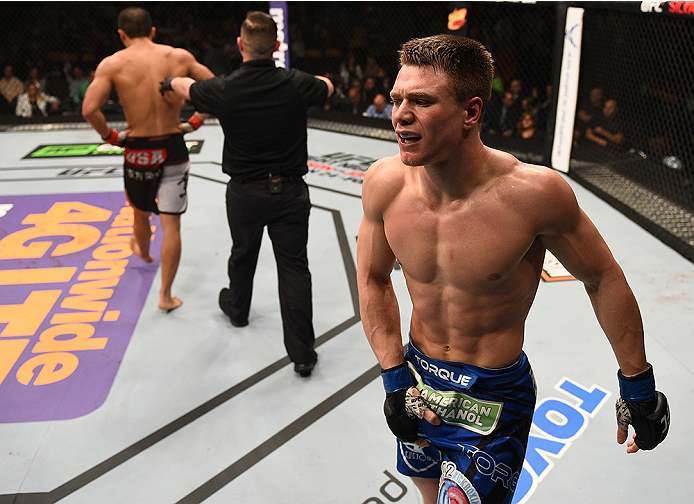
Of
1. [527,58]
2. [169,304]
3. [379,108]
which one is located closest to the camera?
[169,304]

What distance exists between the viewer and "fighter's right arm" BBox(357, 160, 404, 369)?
5.01 ft

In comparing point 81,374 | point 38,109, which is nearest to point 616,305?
point 81,374

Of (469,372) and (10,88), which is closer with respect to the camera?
(469,372)

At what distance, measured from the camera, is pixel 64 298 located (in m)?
3.59

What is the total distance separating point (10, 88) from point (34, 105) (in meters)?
0.54

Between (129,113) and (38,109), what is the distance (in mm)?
5875

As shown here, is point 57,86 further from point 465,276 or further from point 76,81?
point 465,276

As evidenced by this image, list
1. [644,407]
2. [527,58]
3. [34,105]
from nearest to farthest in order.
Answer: [644,407]
[527,58]
[34,105]

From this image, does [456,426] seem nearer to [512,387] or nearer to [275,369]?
[512,387]

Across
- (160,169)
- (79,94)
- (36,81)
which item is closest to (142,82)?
(160,169)

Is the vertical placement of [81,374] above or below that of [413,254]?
below

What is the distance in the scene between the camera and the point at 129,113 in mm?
3338

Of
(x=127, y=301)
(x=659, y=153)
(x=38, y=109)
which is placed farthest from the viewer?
(x=38, y=109)

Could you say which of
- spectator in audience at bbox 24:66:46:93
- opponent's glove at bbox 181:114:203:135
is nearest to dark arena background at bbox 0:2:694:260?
spectator in audience at bbox 24:66:46:93
